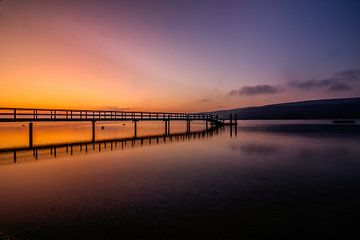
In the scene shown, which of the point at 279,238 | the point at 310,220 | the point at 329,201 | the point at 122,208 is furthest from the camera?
the point at 329,201

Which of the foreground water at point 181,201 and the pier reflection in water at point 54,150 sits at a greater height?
the foreground water at point 181,201

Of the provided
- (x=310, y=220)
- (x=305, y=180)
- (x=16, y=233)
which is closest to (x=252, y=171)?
(x=305, y=180)

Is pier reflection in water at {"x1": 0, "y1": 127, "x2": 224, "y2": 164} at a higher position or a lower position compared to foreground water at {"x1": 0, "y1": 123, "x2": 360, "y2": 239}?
lower

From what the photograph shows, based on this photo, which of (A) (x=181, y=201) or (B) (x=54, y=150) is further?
(B) (x=54, y=150)

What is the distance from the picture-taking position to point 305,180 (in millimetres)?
6941

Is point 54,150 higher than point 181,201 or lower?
lower

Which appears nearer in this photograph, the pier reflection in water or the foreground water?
the foreground water

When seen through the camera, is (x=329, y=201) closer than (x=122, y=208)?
No

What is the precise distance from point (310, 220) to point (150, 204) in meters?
3.62

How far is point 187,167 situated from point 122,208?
4.69m

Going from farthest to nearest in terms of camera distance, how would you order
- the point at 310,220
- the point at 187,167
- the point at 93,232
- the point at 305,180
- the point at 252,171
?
the point at 187,167 < the point at 252,171 < the point at 305,180 < the point at 310,220 < the point at 93,232

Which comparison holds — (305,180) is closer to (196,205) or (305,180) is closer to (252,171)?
(252,171)

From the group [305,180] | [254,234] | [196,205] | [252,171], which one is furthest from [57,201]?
[305,180]

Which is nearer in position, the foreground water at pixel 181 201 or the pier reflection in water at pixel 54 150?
the foreground water at pixel 181 201
